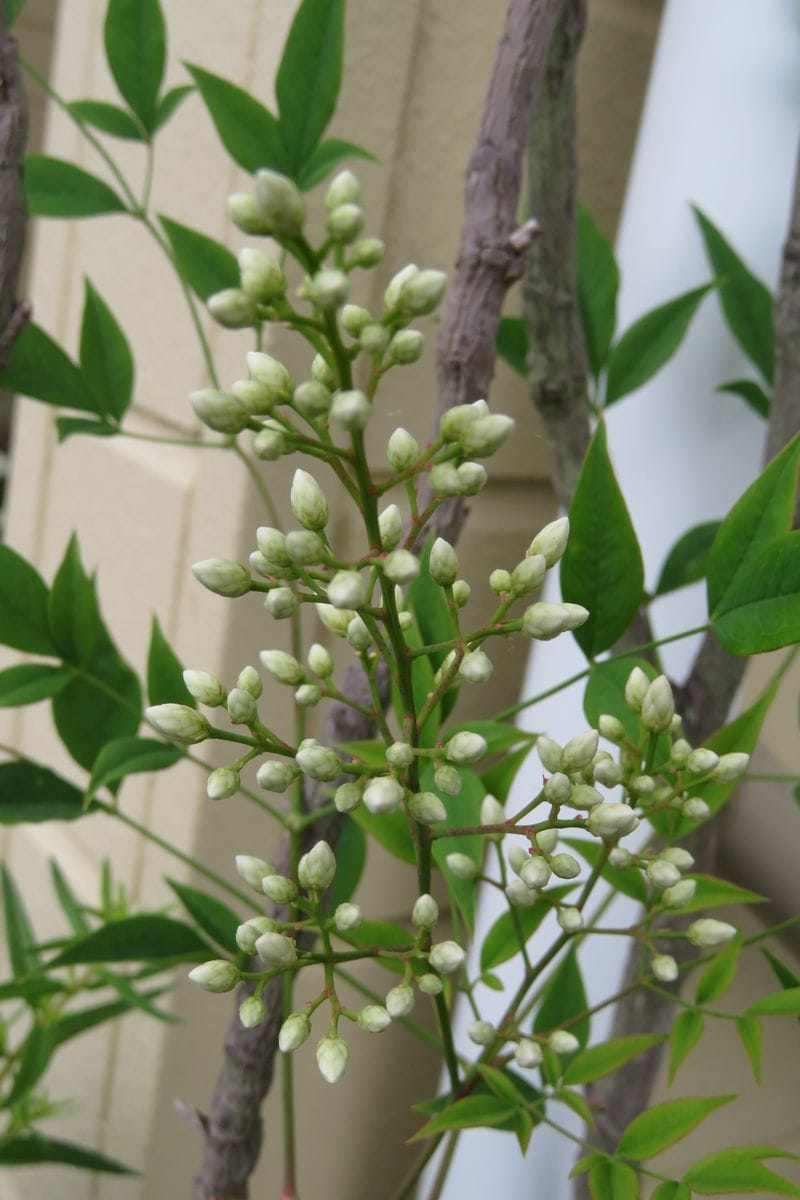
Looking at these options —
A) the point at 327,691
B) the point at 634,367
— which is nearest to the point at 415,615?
the point at 327,691

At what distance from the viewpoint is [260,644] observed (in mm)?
566

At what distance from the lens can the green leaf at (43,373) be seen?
0.37m

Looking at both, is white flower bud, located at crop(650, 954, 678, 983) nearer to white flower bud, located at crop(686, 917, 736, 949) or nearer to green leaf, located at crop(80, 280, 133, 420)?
white flower bud, located at crop(686, 917, 736, 949)

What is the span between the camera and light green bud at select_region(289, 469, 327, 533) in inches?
7.6

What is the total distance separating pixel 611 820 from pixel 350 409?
9cm

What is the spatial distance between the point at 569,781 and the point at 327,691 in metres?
0.05

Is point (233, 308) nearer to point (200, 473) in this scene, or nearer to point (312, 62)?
point (312, 62)

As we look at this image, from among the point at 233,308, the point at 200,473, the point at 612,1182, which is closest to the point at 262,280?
the point at 233,308

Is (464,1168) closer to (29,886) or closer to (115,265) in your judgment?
(29,886)

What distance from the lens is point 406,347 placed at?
174 millimetres

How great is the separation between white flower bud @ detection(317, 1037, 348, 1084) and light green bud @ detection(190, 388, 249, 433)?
110 mm

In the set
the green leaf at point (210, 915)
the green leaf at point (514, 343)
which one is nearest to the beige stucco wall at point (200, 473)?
the green leaf at point (514, 343)

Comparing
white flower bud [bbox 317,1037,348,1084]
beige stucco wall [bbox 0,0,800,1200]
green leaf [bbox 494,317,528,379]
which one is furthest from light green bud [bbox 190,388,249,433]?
green leaf [bbox 494,317,528,379]

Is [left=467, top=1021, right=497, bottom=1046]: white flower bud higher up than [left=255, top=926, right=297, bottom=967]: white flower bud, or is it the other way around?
[left=255, top=926, right=297, bottom=967]: white flower bud
